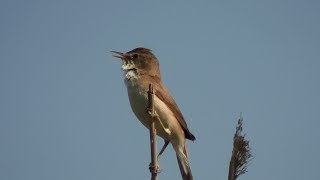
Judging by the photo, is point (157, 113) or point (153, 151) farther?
point (157, 113)

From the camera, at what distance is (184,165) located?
7.88 meters

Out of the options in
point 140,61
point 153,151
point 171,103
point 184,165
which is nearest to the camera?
point 153,151

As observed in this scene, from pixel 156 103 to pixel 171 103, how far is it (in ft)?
1.71

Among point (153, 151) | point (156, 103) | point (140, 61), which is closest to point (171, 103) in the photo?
point (156, 103)

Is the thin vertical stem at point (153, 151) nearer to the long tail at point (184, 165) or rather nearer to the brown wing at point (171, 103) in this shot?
the long tail at point (184, 165)

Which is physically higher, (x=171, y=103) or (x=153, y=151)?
(x=171, y=103)

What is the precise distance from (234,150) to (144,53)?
5.74 meters

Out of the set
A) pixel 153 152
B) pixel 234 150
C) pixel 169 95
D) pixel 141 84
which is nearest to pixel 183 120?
pixel 169 95

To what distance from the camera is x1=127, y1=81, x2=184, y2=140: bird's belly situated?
302 inches

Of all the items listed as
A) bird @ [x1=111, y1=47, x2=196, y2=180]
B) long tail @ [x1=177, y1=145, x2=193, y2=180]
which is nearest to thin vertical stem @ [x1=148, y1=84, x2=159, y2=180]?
bird @ [x1=111, y1=47, x2=196, y2=180]

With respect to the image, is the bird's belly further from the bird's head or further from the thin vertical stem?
the thin vertical stem

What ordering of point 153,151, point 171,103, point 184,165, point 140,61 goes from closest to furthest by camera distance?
point 153,151, point 184,165, point 171,103, point 140,61

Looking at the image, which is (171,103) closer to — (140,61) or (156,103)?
(156,103)

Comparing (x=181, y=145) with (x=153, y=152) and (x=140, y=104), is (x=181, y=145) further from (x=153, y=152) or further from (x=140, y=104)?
(x=153, y=152)
